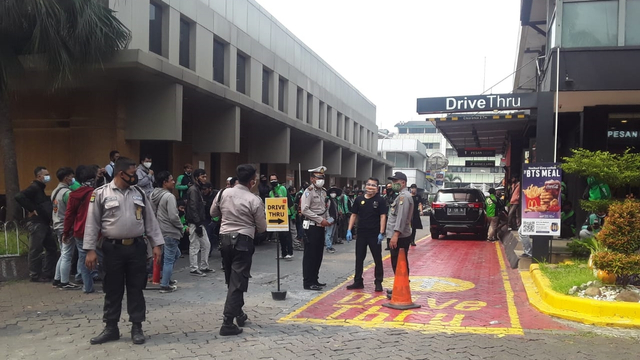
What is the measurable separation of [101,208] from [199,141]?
11.7 m

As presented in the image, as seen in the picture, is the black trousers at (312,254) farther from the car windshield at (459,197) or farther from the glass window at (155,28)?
the car windshield at (459,197)

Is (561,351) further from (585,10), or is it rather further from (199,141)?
(199,141)

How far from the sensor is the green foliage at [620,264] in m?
7.18

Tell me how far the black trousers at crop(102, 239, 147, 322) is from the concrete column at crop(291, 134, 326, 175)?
20110mm

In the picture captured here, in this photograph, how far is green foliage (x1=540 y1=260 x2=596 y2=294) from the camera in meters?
7.72

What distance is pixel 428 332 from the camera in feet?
20.5

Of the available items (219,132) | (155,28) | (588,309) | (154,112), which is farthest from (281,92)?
(588,309)

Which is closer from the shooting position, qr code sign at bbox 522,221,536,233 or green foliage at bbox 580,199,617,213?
green foliage at bbox 580,199,617,213

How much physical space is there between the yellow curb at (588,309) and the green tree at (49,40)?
9394 mm

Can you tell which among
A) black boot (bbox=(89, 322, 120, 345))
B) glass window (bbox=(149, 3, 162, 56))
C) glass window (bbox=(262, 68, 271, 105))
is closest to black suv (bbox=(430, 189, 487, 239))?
glass window (bbox=(262, 68, 271, 105))

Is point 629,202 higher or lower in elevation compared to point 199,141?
lower

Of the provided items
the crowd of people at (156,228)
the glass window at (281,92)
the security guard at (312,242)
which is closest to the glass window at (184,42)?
the crowd of people at (156,228)

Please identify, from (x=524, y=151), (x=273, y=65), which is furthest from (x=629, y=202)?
(x=273, y=65)

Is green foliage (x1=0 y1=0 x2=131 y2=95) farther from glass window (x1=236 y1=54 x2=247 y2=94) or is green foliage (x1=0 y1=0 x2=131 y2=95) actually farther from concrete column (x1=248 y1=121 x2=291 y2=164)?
concrete column (x1=248 y1=121 x2=291 y2=164)
